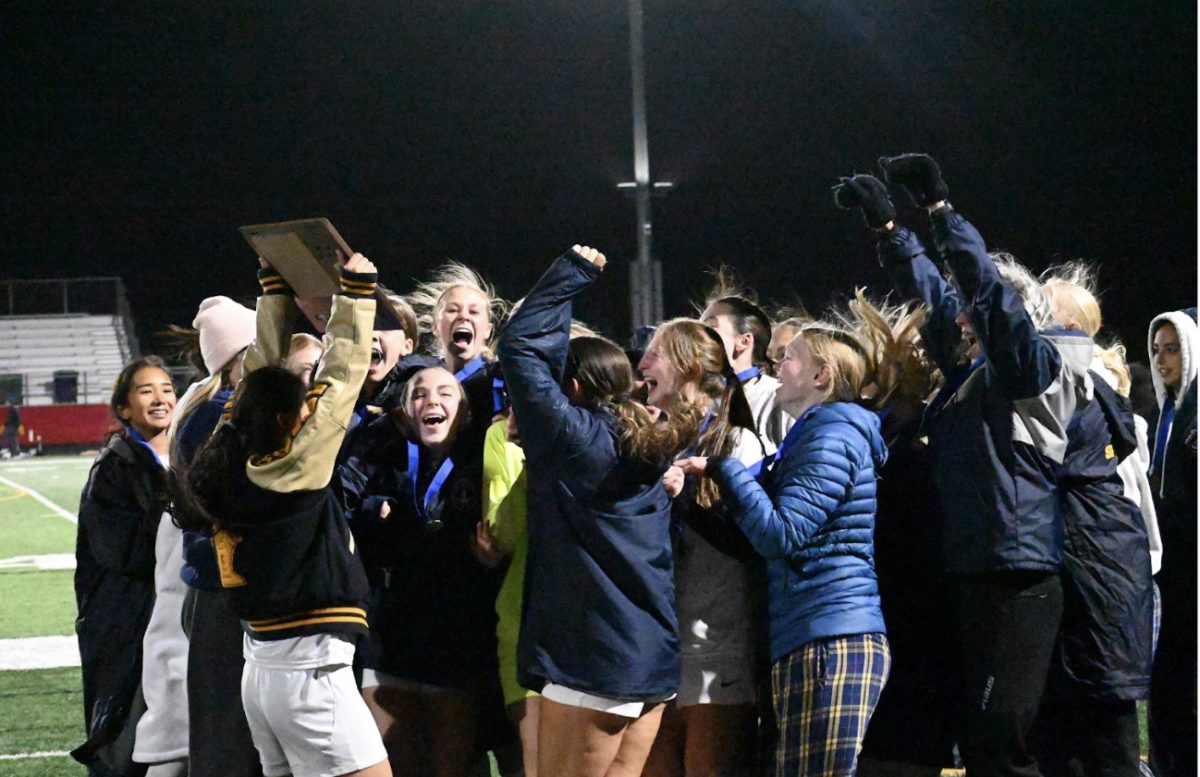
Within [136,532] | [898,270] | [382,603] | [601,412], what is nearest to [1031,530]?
[898,270]

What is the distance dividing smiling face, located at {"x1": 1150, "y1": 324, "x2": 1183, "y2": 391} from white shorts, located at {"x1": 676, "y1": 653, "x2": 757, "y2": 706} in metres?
2.34

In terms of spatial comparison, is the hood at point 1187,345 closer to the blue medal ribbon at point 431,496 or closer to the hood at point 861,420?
the hood at point 861,420

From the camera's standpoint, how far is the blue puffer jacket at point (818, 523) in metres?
3.13

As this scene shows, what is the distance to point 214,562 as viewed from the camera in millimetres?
3334

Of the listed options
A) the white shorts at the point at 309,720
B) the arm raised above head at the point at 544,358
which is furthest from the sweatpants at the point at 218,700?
the arm raised above head at the point at 544,358

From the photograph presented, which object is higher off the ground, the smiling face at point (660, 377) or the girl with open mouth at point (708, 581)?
the smiling face at point (660, 377)

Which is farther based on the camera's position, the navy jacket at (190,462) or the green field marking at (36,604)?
the green field marking at (36,604)

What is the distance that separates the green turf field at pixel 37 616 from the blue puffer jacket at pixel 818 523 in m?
3.58

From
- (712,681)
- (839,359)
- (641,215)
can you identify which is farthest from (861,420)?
(641,215)

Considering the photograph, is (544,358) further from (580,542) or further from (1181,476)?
(1181,476)

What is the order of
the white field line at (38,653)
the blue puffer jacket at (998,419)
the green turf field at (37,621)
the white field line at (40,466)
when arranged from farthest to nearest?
the white field line at (40,466) → the white field line at (38,653) → the green turf field at (37,621) → the blue puffer jacket at (998,419)

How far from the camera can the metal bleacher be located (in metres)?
41.9

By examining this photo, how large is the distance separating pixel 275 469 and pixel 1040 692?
86.8 inches

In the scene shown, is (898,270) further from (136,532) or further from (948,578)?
(136,532)
